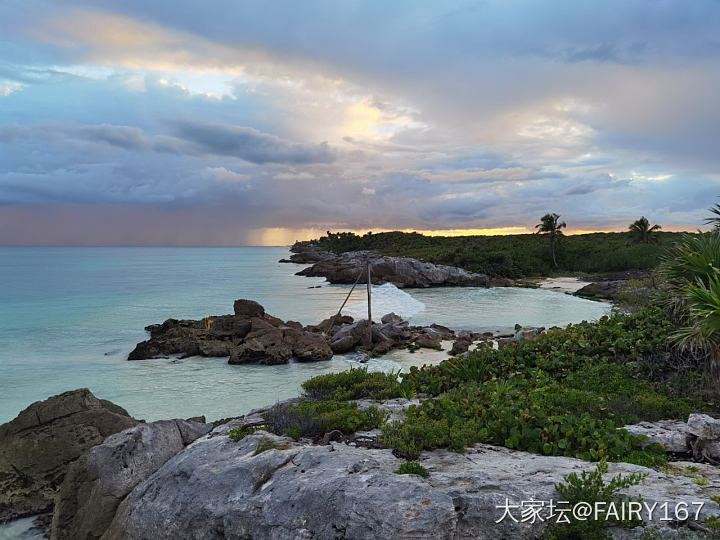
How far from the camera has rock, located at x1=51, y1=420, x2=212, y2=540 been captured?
830 centimetres

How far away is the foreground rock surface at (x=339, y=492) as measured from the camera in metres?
5.76

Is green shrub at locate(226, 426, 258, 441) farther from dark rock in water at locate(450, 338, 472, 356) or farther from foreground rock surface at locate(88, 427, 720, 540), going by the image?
dark rock in water at locate(450, 338, 472, 356)

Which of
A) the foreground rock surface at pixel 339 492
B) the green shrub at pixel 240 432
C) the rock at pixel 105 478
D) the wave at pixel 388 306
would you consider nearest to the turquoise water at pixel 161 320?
the wave at pixel 388 306

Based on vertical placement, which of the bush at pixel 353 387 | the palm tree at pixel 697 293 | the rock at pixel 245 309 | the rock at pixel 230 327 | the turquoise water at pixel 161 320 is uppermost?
the palm tree at pixel 697 293

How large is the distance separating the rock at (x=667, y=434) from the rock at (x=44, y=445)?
38.1 feet

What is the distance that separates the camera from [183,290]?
→ 78.5 m

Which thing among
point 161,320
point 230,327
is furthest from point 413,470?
point 161,320

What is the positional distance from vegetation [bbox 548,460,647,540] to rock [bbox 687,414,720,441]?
276 cm

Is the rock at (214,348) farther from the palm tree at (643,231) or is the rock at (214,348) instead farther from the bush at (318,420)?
the palm tree at (643,231)

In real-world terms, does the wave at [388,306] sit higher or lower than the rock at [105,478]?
lower

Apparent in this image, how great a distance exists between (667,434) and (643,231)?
102m

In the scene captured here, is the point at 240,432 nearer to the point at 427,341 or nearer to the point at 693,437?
the point at 693,437

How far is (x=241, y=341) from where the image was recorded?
30.8 metres

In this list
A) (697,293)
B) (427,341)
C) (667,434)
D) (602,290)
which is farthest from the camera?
(602,290)
